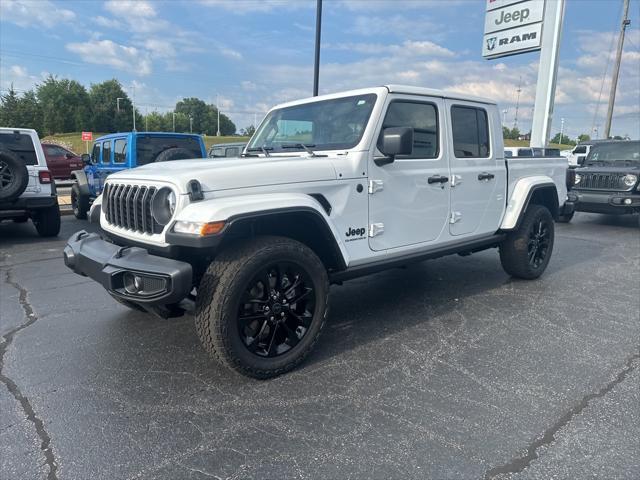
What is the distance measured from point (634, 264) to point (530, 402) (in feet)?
16.7

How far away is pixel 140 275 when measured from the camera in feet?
8.78

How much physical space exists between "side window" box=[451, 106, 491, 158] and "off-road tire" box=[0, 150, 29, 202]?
6380mm

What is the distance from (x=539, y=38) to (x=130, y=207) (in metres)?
16.8

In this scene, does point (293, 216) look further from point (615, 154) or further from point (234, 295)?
point (615, 154)

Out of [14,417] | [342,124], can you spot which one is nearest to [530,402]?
[342,124]

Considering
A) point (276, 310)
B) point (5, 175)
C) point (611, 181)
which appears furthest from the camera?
point (611, 181)

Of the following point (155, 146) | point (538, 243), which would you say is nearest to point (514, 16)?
point (155, 146)

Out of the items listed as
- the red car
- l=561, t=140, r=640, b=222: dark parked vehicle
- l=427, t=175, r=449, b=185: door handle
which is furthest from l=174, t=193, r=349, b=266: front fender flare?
the red car

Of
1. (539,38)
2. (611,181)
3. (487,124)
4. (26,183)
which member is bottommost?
(26,183)

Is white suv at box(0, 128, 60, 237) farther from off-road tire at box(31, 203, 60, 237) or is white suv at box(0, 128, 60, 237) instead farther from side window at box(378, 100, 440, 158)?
side window at box(378, 100, 440, 158)

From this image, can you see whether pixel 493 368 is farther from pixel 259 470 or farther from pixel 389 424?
pixel 259 470

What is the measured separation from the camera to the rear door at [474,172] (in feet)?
14.1

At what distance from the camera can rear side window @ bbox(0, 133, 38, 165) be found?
295 inches

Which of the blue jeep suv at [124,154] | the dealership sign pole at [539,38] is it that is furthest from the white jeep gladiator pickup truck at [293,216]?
the dealership sign pole at [539,38]
